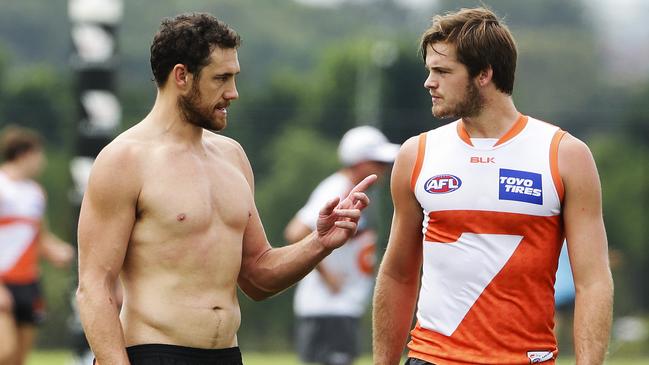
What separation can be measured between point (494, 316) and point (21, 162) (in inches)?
290

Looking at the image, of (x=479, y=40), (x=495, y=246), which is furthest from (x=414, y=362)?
(x=479, y=40)

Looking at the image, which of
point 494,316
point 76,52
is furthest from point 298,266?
point 76,52

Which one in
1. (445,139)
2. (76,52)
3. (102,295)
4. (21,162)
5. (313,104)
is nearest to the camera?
(102,295)

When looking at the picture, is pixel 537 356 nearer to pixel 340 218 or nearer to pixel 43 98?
pixel 340 218

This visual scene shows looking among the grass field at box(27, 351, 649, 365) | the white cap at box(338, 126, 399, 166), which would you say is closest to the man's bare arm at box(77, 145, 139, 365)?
the white cap at box(338, 126, 399, 166)

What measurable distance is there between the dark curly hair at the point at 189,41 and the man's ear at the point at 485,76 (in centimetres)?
89

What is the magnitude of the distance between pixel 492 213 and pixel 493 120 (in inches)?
14.0

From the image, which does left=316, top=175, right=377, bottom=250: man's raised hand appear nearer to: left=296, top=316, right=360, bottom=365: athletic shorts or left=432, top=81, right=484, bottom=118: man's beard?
left=432, top=81, right=484, bottom=118: man's beard

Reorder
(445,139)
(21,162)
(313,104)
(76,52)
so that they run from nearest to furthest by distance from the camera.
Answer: (445,139) < (76,52) < (21,162) < (313,104)

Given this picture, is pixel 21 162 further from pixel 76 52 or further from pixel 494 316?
pixel 494 316

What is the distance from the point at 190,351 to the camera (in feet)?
15.5

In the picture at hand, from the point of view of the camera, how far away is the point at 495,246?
478cm

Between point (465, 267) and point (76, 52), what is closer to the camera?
point (465, 267)

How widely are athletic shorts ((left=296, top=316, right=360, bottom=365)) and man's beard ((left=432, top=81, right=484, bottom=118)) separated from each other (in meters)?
4.71
